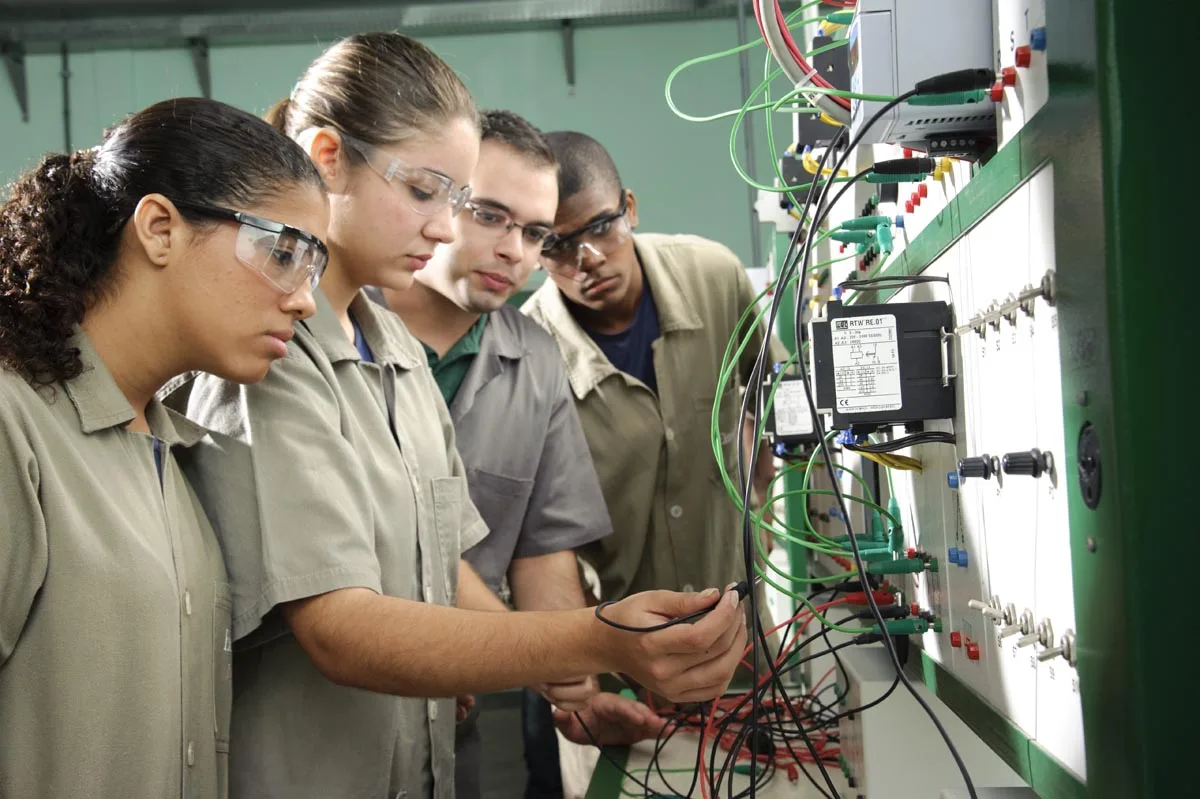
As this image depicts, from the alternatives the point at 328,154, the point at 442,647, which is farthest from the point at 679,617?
the point at 328,154

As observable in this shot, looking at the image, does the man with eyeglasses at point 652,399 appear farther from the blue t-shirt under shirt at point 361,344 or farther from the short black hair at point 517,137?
the blue t-shirt under shirt at point 361,344

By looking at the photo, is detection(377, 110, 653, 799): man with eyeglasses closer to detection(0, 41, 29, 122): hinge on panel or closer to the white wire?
the white wire

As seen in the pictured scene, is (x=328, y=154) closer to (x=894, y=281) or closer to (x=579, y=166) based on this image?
(x=894, y=281)

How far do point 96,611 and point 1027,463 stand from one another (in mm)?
857

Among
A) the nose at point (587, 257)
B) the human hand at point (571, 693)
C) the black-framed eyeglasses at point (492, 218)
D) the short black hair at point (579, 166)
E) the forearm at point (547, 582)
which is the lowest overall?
the human hand at point (571, 693)

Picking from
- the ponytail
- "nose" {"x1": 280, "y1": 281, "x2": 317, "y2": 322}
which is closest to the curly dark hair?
the ponytail

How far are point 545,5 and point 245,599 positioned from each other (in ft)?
12.9

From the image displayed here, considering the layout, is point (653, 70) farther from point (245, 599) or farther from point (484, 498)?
point (245, 599)

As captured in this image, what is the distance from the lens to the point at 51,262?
1.05 metres

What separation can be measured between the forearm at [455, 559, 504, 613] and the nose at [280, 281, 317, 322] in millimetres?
593

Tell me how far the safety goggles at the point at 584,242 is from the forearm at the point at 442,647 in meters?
1.23

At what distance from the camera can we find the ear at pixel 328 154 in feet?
4.66

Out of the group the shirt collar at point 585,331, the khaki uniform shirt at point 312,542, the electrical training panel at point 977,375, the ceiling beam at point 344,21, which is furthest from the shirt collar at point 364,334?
the ceiling beam at point 344,21

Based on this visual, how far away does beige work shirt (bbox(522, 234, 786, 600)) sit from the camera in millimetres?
2396
